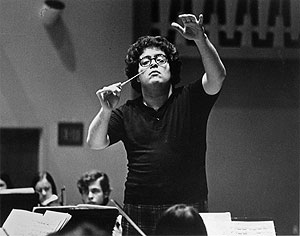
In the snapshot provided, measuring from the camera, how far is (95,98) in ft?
3.62

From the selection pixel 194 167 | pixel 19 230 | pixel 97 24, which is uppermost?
pixel 97 24

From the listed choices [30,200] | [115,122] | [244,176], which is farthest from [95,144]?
[244,176]

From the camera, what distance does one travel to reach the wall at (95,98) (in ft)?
3.66

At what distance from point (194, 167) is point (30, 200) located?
13.9 inches

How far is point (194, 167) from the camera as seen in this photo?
105 centimetres

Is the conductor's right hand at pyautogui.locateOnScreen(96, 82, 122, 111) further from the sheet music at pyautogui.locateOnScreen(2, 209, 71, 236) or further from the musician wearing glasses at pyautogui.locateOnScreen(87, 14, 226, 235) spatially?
the sheet music at pyautogui.locateOnScreen(2, 209, 71, 236)

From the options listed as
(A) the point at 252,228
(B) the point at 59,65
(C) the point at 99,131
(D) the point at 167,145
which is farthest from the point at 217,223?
(B) the point at 59,65

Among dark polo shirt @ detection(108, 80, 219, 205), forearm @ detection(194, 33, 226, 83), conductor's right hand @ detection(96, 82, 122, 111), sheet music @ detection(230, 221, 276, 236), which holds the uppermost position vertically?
forearm @ detection(194, 33, 226, 83)

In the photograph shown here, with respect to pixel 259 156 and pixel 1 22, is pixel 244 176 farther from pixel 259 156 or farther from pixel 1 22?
pixel 1 22

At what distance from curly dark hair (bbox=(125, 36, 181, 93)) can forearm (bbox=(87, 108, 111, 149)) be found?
8 cm

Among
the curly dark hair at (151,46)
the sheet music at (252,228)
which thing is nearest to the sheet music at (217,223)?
the sheet music at (252,228)

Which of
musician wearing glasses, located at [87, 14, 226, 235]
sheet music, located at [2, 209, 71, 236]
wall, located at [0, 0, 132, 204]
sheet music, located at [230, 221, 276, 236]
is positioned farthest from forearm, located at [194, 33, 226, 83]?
sheet music, located at [2, 209, 71, 236]

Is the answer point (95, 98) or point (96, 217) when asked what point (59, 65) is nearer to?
point (95, 98)

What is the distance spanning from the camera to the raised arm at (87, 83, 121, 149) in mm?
1059
